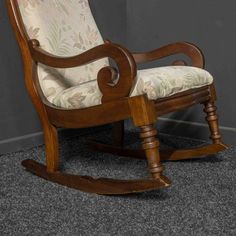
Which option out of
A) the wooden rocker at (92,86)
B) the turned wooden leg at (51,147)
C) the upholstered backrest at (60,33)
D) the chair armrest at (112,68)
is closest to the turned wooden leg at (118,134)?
the wooden rocker at (92,86)

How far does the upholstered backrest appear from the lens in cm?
144

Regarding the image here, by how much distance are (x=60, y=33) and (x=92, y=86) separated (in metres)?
0.35

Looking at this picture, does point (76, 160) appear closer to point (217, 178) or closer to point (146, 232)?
point (217, 178)

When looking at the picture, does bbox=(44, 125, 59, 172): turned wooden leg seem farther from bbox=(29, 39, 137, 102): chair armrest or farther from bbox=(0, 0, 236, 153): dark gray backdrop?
bbox=(0, 0, 236, 153): dark gray backdrop

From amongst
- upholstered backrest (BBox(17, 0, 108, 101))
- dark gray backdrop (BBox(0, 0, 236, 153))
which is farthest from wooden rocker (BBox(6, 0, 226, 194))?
Result: dark gray backdrop (BBox(0, 0, 236, 153))

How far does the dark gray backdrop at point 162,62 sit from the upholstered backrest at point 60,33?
329 mm

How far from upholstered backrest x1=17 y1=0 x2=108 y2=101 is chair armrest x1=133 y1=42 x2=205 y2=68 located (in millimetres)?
163

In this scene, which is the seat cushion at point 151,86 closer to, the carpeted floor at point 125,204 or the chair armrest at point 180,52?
the chair armrest at point 180,52

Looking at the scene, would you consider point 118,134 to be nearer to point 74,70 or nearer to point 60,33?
point 74,70

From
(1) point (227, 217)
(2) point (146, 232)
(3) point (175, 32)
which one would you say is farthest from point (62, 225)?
(3) point (175, 32)

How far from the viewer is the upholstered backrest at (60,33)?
4.71ft

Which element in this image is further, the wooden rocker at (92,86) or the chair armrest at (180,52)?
the chair armrest at (180,52)

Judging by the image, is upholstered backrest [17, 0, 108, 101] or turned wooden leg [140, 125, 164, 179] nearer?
turned wooden leg [140, 125, 164, 179]

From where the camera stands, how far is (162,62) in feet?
6.74
